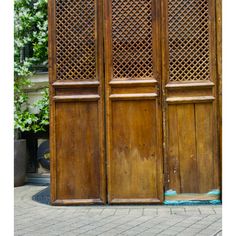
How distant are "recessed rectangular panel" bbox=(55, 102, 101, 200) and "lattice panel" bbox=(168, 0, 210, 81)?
137 cm

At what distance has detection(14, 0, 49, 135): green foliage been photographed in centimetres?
653

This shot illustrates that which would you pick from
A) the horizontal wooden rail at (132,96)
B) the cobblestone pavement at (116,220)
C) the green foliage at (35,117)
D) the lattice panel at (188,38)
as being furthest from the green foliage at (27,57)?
the lattice panel at (188,38)

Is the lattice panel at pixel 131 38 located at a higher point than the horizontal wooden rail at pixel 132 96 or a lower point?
higher

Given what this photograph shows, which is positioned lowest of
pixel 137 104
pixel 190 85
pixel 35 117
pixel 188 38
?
pixel 35 117

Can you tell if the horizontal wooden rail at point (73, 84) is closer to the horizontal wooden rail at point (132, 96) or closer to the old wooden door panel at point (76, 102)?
the old wooden door panel at point (76, 102)

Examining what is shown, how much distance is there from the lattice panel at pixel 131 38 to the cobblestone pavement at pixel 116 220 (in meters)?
1.89

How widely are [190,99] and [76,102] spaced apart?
5.32 feet

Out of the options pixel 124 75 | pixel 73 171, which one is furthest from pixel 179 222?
pixel 124 75

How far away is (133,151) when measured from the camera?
15.2ft

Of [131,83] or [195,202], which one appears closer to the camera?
[195,202]

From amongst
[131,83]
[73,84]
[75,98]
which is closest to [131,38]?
[131,83]

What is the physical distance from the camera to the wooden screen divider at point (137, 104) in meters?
4.59

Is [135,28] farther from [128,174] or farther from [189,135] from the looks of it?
[128,174]

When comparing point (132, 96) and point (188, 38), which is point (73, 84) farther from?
point (188, 38)
